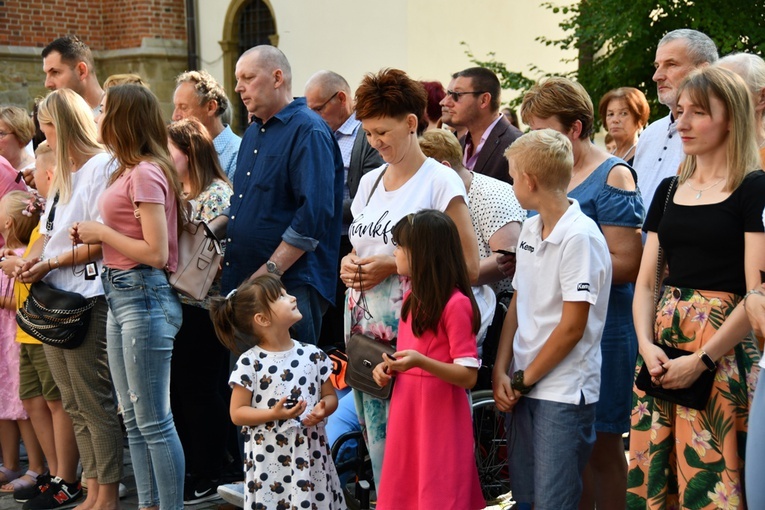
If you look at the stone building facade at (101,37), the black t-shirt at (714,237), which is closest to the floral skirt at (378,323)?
the black t-shirt at (714,237)

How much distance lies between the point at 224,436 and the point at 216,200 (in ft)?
4.25

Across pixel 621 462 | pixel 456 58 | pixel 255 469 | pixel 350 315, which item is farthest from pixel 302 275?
pixel 456 58

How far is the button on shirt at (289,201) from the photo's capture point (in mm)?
4578

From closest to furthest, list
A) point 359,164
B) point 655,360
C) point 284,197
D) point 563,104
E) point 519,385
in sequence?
point 655,360 < point 519,385 < point 563,104 < point 284,197 < point 359,164

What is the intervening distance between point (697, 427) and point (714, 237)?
0.65m

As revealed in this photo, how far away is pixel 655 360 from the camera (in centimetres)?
333

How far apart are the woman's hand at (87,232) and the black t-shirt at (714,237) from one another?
2483mm

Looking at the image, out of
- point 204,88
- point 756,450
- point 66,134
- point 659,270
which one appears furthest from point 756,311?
point 204,88

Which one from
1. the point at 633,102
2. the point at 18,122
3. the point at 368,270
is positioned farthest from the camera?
the point at 633,102

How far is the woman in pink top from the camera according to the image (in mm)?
4324

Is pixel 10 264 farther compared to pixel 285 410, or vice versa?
pixel 10 264

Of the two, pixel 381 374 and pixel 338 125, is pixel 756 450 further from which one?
pixel 338 125

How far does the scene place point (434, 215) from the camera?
142 inches

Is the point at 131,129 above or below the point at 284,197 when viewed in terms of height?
above
